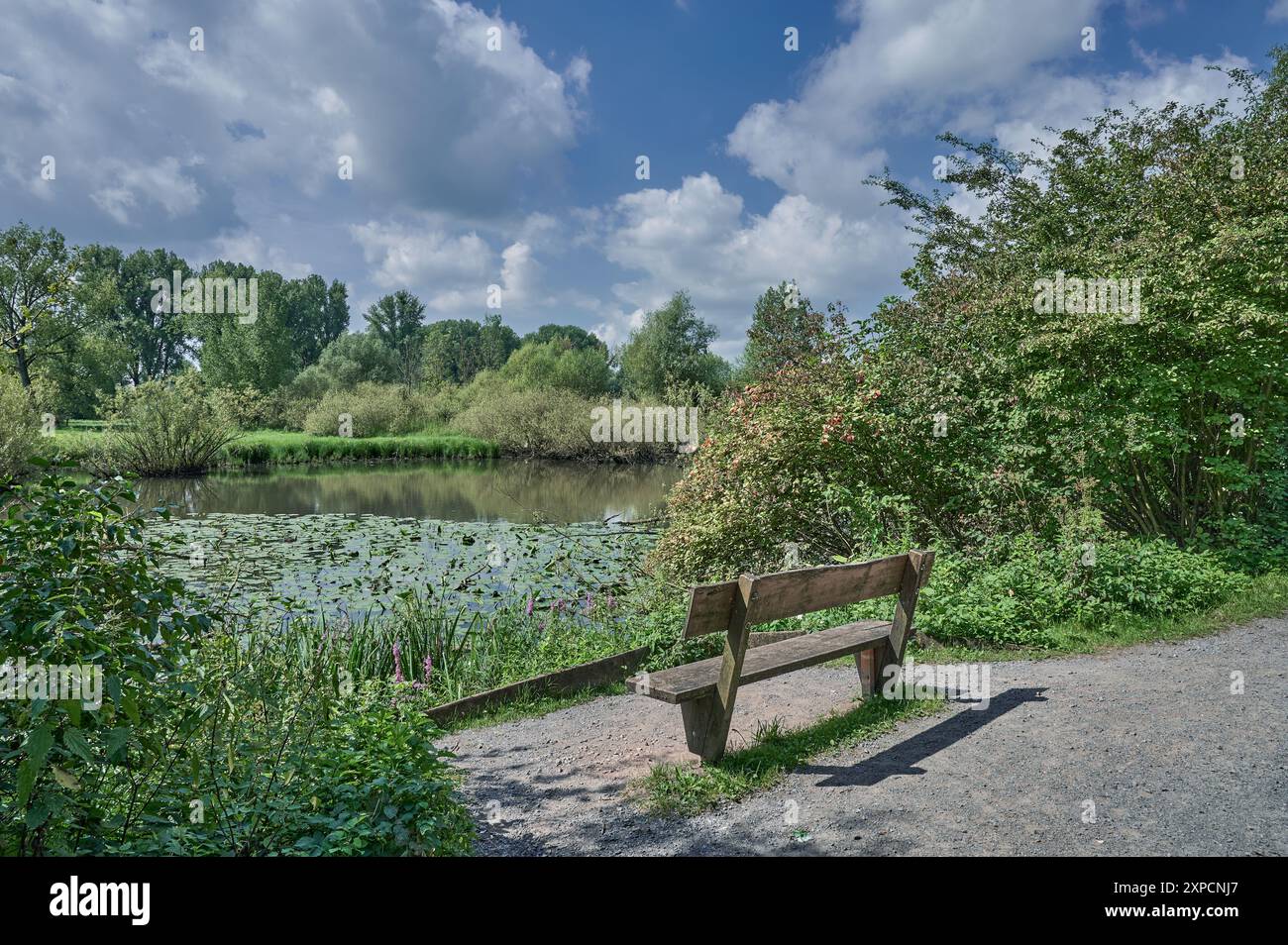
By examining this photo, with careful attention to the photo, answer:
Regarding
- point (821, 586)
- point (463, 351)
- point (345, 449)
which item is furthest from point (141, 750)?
point (463, 351)

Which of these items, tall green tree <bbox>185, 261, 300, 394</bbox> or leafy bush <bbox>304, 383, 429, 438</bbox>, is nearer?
leafy bush <bbox>304, 383, 429, 438</bbox>

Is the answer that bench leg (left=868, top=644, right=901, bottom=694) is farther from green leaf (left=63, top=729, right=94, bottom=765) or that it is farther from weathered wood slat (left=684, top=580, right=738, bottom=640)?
green leaf (left=63, top=729, right=94, bottom=765)

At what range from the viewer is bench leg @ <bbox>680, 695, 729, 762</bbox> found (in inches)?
187

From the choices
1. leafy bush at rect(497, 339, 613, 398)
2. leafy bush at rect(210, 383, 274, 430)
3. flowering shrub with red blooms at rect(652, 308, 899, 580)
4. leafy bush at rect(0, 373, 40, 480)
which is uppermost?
leafy bush at rect(497, 339, 613, 398)

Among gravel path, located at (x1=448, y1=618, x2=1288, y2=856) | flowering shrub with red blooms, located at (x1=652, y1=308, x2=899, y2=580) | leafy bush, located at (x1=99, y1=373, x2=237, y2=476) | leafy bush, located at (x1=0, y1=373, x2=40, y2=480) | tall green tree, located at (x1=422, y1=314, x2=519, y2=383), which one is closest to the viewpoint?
gravel path, located at (x1=448, y1=618, x2=1288, y2=856)

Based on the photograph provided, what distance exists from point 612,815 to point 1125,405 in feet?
27.2

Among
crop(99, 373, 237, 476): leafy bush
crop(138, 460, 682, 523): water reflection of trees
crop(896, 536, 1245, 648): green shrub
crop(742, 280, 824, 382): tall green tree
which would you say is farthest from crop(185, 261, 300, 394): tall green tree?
crop(896, 536, 1245, 648): green shrub

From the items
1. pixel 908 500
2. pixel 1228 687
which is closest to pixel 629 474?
pixel 908 500

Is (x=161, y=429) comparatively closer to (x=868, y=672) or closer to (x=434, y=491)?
(x=434, y=491)

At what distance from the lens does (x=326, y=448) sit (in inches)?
1604

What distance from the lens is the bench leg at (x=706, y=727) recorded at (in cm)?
476

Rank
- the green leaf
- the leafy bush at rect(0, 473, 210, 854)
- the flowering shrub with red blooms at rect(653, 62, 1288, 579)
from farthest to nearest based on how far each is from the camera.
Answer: the flowering shrub with red blooms at rect(653, 62, 1288, 579) → the leafy bush at rect(0, 473, 210, 854) → the green leaf

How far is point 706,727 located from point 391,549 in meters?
8.86

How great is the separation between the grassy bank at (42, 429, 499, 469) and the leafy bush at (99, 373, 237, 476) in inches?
49.3
